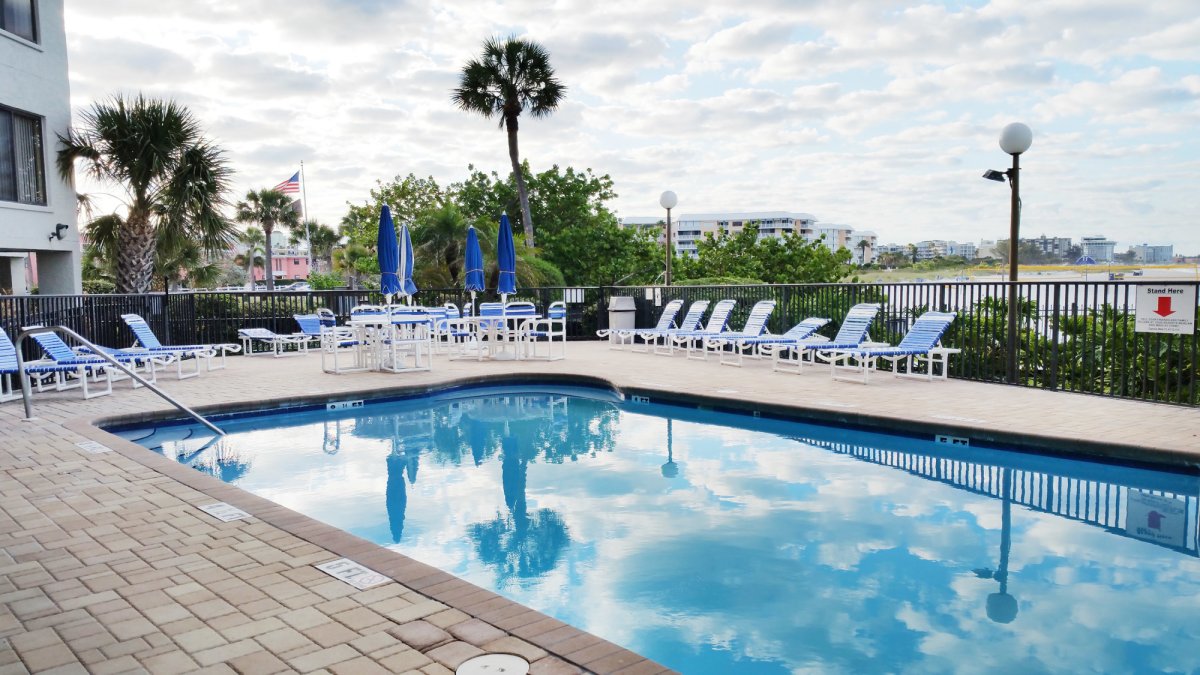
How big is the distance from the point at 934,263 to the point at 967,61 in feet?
101

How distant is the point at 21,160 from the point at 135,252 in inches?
86.2

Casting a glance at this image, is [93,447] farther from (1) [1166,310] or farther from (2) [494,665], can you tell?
(1) [1166,310]

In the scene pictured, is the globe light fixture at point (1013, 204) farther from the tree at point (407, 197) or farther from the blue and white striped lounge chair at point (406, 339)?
the tree at point (407, 197)

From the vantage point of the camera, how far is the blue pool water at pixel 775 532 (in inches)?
133

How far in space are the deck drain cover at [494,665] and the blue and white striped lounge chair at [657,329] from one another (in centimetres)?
1079

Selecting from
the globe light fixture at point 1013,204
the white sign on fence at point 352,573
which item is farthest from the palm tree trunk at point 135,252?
the globe light fixture at point 1013,204

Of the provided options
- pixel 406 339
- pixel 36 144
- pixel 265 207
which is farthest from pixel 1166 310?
pixel 265 207

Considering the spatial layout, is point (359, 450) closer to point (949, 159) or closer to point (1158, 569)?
point (1158, 569)

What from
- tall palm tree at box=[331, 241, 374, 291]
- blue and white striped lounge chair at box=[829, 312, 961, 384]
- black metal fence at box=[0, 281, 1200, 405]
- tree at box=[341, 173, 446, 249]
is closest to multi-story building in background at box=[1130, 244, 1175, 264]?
black metal fence at box=[0, 281, 1200, 405]

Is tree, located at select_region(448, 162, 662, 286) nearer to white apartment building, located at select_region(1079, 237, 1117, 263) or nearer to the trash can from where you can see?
the trash can

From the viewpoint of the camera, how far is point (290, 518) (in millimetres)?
4062

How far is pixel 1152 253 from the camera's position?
1636 centimetres

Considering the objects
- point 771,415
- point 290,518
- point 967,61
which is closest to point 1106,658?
point 290,518

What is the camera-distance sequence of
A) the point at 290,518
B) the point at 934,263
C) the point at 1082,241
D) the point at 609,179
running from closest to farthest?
the point at 290,518
the point at 1082,241
the point at 609,179
the point at 934,263
